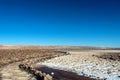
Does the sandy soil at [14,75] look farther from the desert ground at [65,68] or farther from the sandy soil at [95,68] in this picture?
the sandy soil at [95,68]

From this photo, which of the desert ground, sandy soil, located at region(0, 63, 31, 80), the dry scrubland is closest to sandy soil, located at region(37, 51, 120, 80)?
the desert ground

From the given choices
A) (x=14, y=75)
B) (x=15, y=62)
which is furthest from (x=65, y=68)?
(x=15, y=62)

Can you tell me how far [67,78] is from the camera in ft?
60.9

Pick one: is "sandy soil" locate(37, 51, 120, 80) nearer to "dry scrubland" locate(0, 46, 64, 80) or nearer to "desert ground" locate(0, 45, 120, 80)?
"desert ground" locate(0, 45, 120, 80)

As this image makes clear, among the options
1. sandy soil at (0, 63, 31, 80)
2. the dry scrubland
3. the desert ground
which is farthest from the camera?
the desert ground

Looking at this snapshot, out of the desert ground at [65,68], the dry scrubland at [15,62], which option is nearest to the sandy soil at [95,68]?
the desert ground at [65,68]

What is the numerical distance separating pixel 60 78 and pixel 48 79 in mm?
2901

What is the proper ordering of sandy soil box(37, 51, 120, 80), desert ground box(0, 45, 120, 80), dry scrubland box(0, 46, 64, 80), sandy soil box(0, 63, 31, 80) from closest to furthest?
1. sandy soil box(0, 63, 31, 80)
2. dry scrubland box(0, 46, 64, 80)
3. desert ground box(0, 45, 120, 80)
4. sandy soil box(37, 51, 120, 80)

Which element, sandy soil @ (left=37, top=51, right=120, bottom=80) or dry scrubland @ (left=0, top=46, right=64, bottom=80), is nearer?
dry scrubland @ (left=0, top=46, right=64, bottom=80)

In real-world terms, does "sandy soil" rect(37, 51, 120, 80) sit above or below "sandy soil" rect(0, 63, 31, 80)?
above

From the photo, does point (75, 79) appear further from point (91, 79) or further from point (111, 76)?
point (111, 76)

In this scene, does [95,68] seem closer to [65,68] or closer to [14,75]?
[65,68]

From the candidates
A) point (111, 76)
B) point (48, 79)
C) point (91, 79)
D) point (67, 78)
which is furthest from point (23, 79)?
point (111, 76)

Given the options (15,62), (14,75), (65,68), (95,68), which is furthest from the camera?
(15,62)
